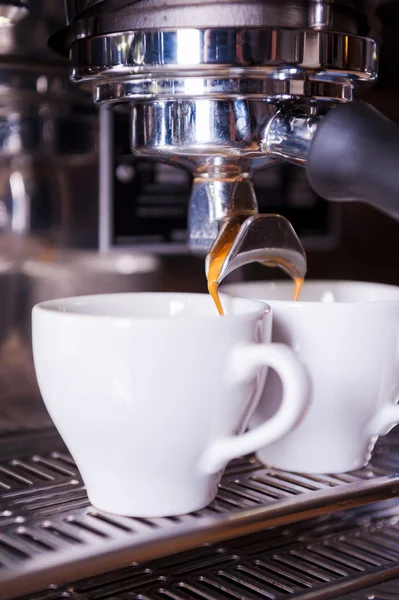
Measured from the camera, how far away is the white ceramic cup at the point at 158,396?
389 millimetres

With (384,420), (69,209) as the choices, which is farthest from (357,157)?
(69,209)

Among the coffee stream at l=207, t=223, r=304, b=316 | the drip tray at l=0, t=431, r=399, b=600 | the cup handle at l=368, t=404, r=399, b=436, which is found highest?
the coffee stream at l=207, t=223, r=304, b=316

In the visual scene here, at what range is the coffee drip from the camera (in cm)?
44

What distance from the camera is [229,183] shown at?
1.51 feet

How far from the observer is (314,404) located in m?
0.48

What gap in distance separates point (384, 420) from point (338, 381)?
0.13 ft

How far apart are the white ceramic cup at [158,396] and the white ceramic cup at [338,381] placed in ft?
0.16

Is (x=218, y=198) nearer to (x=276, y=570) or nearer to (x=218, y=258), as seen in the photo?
(x=218, y=258)

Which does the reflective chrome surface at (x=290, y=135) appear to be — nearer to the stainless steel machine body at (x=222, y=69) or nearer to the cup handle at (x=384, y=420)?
the stainless steel machine body at (x=222, y=69)

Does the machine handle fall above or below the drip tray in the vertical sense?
above

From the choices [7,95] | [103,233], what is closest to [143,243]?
[103,233]

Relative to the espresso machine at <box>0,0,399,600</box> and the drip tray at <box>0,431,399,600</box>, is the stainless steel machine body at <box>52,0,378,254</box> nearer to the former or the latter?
the espresso machine at <box>0,0,399,600</box>

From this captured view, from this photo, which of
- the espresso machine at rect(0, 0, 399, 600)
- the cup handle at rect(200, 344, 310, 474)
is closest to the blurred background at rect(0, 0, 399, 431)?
the espresso machine at rect(0, 0, 399, 600)

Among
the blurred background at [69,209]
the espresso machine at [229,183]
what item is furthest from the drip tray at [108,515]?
the blurred background at [69,209]
